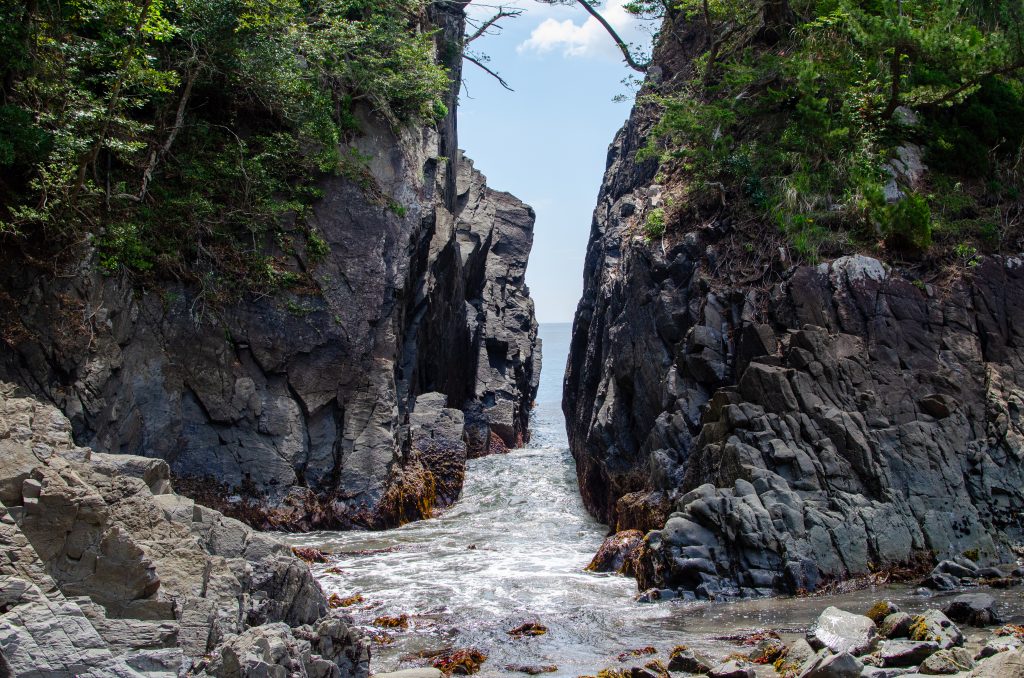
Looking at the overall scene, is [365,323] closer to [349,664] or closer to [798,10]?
Answer: [349,664]

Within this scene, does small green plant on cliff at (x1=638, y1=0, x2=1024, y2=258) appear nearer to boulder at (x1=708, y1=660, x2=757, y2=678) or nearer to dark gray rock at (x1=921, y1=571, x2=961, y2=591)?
dark gray rock at (x1=921, y1=571, x2=961, y2=591)

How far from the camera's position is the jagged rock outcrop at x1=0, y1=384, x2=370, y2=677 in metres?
4.20

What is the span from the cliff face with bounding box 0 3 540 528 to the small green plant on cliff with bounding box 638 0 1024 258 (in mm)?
6378

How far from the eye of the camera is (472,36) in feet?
74.1

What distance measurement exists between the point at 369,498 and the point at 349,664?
27.9 ft

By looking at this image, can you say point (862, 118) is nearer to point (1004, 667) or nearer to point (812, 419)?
point (812, 419)

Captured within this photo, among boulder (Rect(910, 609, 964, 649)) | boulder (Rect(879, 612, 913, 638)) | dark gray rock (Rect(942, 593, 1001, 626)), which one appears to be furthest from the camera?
dark gray rock (Rect(942, 593, 1001, 626))

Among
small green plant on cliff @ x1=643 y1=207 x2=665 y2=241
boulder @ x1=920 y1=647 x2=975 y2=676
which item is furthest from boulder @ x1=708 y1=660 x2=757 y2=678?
small green plant on cliff @ x1=643 y1=207 x2=665 y2=241

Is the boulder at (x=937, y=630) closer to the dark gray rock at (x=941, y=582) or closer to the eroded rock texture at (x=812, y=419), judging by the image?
the dark gray rock at (x=941, y=582)

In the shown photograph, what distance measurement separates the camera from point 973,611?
7.79 meters

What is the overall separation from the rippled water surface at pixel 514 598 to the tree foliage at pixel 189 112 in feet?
19.0

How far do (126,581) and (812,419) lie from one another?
9.20m

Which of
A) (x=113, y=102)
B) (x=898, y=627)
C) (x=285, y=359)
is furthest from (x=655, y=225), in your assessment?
(x=898, y=627)

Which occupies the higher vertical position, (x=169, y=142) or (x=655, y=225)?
(x=169, y=142)
